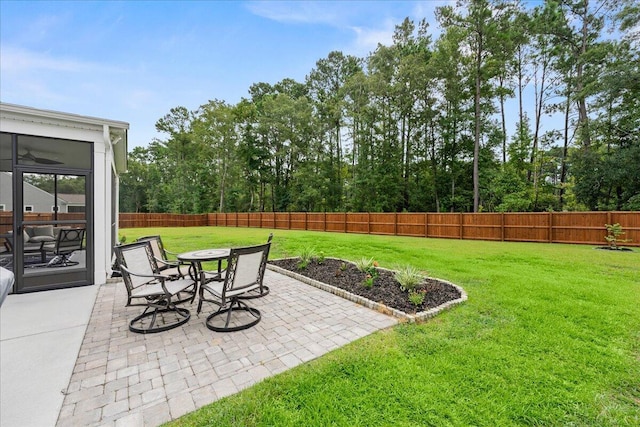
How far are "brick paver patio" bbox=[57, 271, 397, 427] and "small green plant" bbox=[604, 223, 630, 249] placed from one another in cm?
1075

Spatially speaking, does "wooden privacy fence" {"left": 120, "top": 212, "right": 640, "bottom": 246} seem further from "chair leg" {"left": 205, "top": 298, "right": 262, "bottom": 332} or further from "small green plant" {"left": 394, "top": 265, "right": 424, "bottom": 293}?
"chair leg" {"left": 205, "top": 298, "right": 262, "bottom": 332}

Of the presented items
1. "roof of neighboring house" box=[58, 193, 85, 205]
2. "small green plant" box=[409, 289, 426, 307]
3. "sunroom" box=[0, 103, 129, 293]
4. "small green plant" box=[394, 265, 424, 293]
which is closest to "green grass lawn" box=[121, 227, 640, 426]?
"small green plant" box=[409, 289, 426, 307]

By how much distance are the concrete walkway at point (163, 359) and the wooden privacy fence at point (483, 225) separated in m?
11.5

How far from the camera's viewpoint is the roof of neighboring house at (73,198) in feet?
16.6

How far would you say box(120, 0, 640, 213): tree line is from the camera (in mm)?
14867

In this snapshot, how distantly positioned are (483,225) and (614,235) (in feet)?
14.0

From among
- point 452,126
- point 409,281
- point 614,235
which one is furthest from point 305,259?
point 452,126

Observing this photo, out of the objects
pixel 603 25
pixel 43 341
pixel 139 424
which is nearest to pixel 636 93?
pixel 603 25

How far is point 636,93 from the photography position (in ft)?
45.2

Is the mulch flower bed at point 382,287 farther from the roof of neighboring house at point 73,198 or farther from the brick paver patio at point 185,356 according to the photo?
the roof of neighboring house at point 73,198

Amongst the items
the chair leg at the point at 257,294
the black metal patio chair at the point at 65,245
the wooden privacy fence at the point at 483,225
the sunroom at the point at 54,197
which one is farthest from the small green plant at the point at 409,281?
the wooden privacy fence at the point at 483,225

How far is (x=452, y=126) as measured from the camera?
20578 millimetres

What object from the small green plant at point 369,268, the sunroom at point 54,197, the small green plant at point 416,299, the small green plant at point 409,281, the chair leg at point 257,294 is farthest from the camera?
the small green plant at point 369,268

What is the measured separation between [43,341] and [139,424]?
2.20 m
